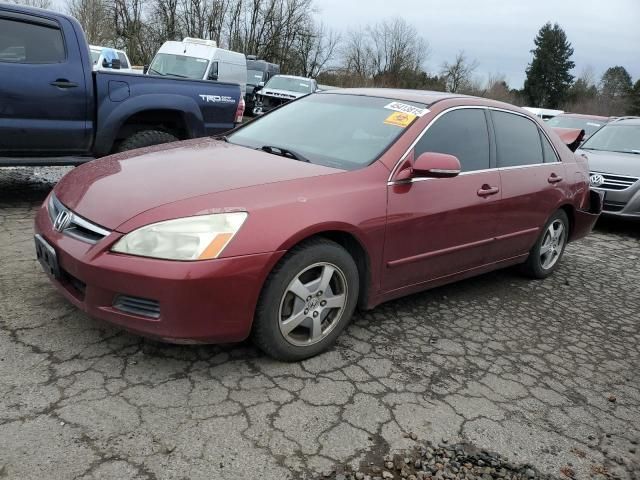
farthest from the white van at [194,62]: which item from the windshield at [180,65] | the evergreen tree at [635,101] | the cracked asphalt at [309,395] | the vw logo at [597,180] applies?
the evergreen tree at [635,101]

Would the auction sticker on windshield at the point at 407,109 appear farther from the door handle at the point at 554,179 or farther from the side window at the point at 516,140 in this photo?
the door handle at the point at 554,179

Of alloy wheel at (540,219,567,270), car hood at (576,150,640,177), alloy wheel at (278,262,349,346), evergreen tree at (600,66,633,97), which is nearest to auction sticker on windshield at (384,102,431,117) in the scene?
alloy wheel at (278,262,349,346)

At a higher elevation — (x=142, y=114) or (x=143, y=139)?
(x=142, y=114)

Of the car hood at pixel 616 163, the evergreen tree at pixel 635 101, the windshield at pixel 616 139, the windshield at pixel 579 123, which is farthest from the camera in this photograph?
the evergreen tree at pixel 635 101

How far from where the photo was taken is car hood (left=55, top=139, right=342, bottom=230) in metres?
2.74

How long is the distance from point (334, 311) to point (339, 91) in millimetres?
1965

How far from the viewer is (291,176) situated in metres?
3.03

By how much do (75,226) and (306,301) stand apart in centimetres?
127

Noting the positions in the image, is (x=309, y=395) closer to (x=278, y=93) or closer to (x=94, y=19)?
(x=278, y=93)

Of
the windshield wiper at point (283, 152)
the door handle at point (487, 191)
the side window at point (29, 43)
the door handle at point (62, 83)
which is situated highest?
the side window at point (29, 43)

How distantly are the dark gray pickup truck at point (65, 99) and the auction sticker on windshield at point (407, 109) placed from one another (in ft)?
10.2

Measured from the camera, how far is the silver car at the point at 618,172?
23.4 feet

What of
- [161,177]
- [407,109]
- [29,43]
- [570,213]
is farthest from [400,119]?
[29,43]

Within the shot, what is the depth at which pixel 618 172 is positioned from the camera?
7312 millimetres
